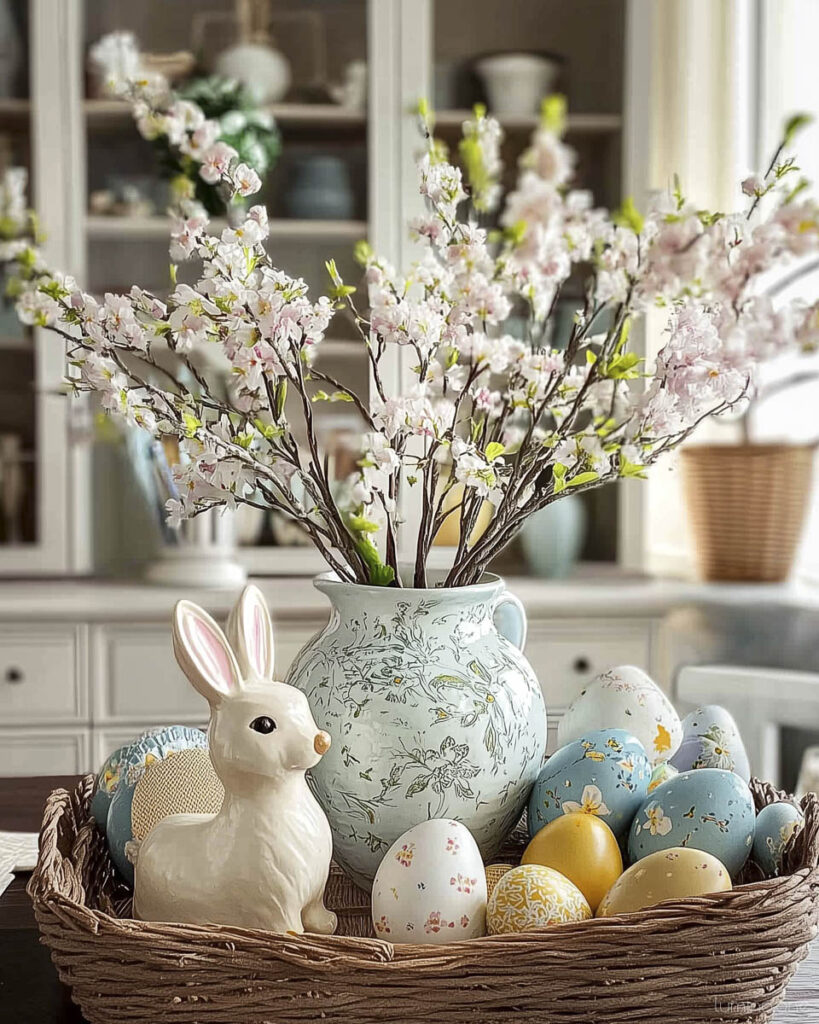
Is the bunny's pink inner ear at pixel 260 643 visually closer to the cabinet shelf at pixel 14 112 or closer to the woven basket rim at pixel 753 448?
the woven basket rim at pixel 753 448

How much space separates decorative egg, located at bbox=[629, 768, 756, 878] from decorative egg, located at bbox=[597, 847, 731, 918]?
0.11ft

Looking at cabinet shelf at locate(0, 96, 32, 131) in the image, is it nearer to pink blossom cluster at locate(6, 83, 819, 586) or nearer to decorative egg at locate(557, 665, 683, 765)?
pink blossom cluster at locate(6, 83, 819, 586)

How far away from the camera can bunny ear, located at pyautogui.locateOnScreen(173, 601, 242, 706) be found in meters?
0.72

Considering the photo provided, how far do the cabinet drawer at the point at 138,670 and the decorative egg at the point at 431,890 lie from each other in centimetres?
152

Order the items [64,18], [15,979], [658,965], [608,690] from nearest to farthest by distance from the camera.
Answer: [658,965], [15,979], [608,690], [64,18]

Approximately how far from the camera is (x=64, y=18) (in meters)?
2.41

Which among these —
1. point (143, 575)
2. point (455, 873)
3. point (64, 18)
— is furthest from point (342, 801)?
point (64, 18)

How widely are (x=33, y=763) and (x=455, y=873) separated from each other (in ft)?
5.58

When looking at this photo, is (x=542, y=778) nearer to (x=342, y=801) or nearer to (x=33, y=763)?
(x=342, y=801)

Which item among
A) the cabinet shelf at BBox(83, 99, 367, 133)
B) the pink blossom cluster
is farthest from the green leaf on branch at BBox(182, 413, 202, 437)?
Answer: the cabinet shelf at BBox(83, 99, 367, 133)

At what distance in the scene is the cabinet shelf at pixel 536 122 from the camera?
102 inches

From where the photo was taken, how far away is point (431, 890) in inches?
28.2

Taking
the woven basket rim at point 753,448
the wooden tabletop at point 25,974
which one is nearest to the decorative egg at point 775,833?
the wooden tabletop at point 25,974

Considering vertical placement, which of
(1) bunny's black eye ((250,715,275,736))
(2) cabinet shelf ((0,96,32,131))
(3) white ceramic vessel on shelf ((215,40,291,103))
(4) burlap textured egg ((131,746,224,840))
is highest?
(3) white ceramic vessel on shelf ((215,40,291,103))
